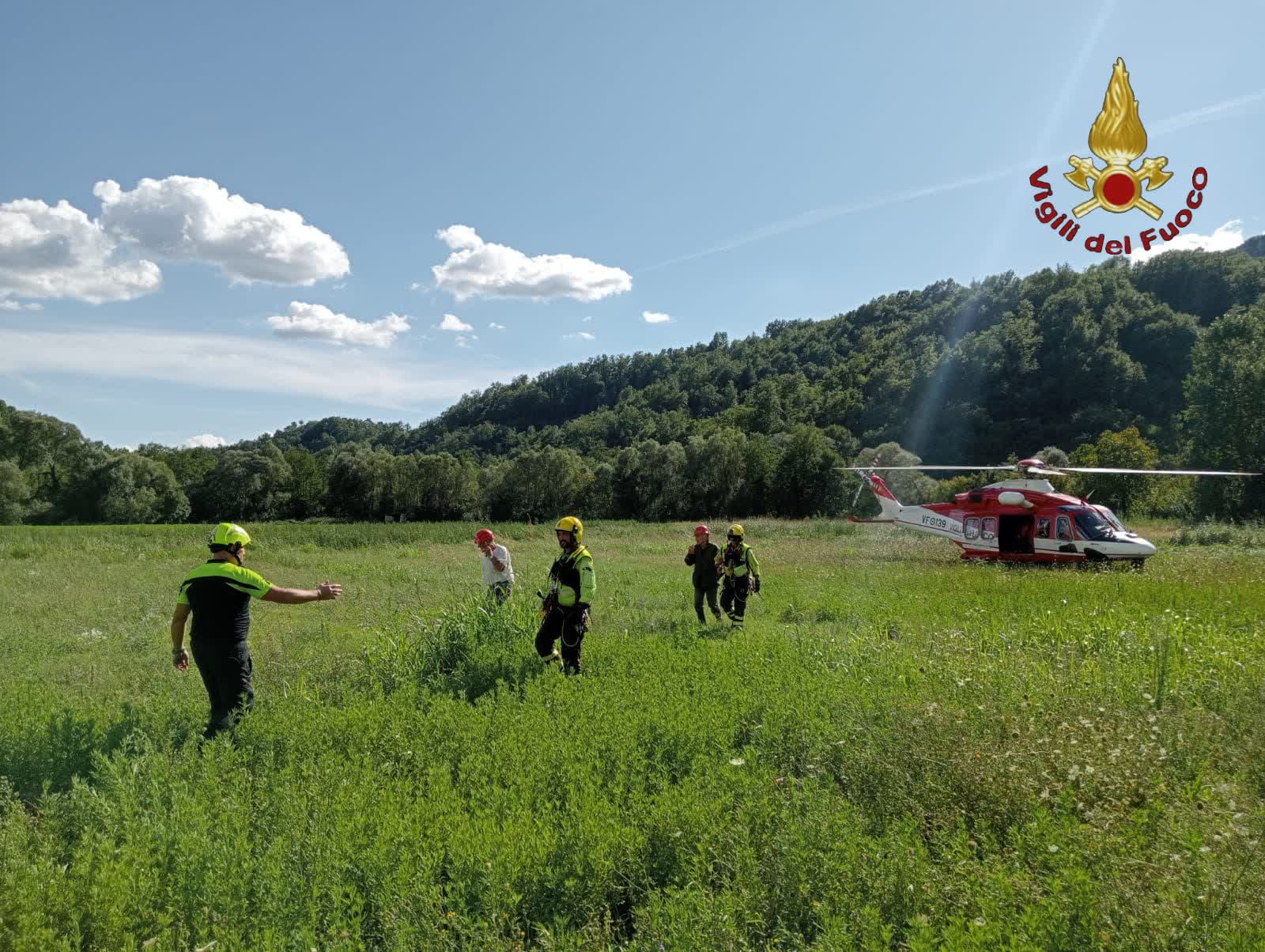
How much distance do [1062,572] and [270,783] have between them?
15.0 meters

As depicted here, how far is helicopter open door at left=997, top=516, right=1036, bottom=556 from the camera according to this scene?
17.2m

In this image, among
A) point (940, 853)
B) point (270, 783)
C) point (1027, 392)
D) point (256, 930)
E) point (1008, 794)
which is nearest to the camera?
point (256, 930)

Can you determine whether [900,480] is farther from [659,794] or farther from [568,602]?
[659,794]

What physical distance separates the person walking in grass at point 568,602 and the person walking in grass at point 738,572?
3.52 meters

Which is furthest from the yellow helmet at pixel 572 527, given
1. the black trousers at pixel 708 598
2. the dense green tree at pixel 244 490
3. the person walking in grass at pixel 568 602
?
the dense green tree at pixel 244 490

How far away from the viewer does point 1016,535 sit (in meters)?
17.5

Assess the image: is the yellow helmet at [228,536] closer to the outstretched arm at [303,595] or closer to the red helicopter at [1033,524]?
the outstretched arm at [303,595]

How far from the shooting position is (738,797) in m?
4.30

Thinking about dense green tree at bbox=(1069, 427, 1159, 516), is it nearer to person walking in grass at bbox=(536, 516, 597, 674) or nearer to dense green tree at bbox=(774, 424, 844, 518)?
dense green tree at bbox=(774, 424, 844, 518)

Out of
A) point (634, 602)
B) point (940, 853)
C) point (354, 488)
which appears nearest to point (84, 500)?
point (354, 488)

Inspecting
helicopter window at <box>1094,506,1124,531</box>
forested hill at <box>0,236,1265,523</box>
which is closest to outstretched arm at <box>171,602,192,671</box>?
helicopter window at <box>1094,506,1124,531</box>

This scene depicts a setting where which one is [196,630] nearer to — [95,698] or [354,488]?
[95,698]

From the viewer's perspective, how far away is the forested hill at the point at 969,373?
70.1 m

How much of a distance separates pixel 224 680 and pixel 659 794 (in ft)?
11.9
